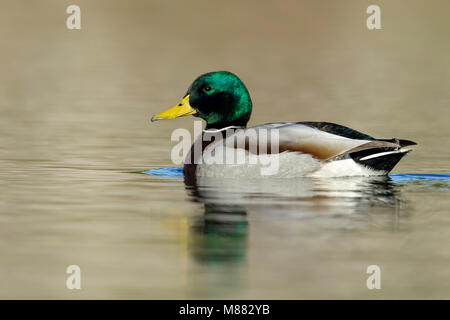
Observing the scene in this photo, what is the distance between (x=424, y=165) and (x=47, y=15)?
3137 cm

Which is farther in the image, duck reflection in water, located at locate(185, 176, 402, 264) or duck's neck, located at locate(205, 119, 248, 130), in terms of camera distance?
duck's neck, located at locate(205, 119, 248, 130)

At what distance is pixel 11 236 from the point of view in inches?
281

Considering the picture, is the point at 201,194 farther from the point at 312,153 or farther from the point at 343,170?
the point at 343,170

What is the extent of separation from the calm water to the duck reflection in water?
2cm

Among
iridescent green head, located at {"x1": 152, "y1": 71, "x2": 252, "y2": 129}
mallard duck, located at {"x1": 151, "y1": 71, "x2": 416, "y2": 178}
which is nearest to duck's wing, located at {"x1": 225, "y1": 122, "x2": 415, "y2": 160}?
mallard duck, located at {"x1": 151, "y1": 71, "x2": 416, "y2": 178}

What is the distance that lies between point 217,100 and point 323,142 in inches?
65.5

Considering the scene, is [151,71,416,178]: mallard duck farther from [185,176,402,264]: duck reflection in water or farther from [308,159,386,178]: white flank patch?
[185,176,402,264]: duck reflection in water

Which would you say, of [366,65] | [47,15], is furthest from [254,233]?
[47,15]

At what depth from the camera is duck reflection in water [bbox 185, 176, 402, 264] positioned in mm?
6969

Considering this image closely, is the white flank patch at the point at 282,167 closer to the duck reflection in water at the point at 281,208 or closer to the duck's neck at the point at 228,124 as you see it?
the duck reflection in water at the point at 281,208

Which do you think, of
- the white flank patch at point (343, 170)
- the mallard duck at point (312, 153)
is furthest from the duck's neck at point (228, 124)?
the white flank patch at point (343, 170)

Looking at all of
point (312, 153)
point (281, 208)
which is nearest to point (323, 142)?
point (312, 153)

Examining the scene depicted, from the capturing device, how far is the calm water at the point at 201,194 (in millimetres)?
6062

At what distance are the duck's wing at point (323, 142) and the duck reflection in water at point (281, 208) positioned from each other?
0.30 metres
